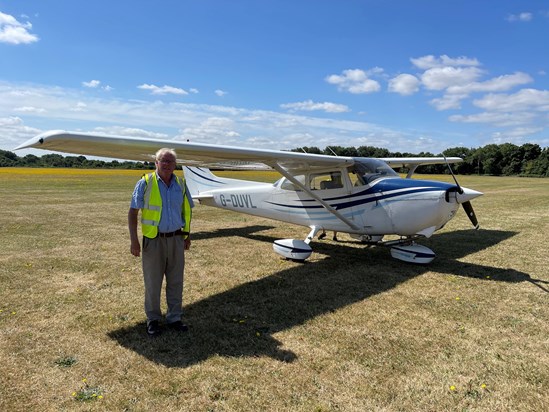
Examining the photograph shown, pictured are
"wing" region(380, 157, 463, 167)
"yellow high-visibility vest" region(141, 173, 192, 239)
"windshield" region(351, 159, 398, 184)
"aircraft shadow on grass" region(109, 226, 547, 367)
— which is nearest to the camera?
"aircraft shadow on grass" region(109, 226, 547, 367)

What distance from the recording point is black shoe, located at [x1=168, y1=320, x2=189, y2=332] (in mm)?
4297

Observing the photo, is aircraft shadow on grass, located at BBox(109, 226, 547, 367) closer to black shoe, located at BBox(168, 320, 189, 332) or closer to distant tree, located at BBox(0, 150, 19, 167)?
black shoe, located at BBox(168, 320, 189, 332)

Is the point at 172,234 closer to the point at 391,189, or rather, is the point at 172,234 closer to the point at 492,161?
the point at 391,189

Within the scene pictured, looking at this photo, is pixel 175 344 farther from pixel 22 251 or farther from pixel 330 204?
pixel 22 251

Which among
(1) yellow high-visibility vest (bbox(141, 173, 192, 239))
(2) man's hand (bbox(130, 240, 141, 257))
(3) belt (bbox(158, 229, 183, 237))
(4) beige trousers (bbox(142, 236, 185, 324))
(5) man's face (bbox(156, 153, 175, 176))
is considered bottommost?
(4) beige trousers (bbox(142, 236, 185, 324))

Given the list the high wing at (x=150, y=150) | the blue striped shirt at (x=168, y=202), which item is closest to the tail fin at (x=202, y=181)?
the high wing at (x=150, y=150)

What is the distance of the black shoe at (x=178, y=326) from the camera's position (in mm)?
4297

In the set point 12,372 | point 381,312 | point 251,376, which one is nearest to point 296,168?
point 381,312

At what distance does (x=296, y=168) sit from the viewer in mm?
8344

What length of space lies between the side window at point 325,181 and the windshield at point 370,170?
0.36 meters

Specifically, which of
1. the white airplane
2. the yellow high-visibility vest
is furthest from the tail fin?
the yellow high-visibility vest

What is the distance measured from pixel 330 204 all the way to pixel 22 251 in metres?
6.27

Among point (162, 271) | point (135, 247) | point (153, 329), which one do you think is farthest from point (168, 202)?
point (153, 329)

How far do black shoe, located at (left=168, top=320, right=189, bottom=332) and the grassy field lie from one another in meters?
0.11
